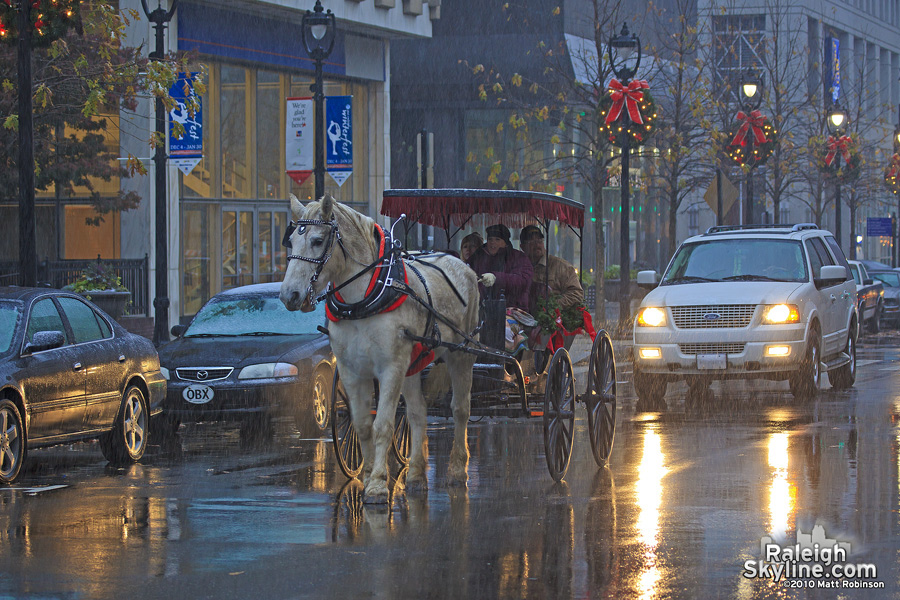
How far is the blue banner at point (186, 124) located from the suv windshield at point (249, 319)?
14.8 feet

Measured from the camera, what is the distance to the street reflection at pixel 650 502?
7273 millimetres

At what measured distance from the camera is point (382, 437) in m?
9.54

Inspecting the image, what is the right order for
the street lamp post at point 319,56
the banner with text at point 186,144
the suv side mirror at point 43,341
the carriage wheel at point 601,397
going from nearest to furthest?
the suv side mirror at point 43,341 < the carriage wheel at point 601,397 < the banner with text at point 186,144 < the street lamp post at point 319,56

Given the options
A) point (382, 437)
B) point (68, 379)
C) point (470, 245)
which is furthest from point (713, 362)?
point (68, 379)

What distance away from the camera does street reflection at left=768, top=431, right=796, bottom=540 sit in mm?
8734

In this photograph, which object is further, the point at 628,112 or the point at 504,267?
the point at 628,112

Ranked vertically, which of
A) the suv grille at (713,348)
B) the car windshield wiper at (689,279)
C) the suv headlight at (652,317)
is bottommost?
the suv grille at (713,348)

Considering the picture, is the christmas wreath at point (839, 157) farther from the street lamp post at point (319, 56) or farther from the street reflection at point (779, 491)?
the street reflection at point (779, 491)

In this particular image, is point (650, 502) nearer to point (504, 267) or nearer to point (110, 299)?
point (504, 267)

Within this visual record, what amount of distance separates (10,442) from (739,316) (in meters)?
9.13

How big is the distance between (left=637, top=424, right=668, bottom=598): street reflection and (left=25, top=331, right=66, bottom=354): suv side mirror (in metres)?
4.87

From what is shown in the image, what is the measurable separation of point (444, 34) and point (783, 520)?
Result: 42730 millimetres

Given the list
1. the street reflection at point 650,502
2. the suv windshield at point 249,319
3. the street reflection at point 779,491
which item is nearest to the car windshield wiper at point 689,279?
the street reflection at point 650,502

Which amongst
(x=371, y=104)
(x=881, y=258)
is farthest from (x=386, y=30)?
(x=881, y=258)
